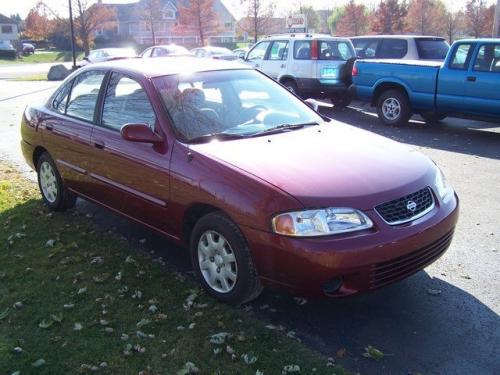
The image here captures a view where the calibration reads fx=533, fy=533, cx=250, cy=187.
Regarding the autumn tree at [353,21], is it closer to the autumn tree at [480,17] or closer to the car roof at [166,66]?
the autumn tree at [480,17]

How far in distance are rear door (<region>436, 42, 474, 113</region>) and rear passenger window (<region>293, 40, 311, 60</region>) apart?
422cm

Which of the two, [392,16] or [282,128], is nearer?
[282,128]

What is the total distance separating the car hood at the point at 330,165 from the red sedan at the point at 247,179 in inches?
0.4

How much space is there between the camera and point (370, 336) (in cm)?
341

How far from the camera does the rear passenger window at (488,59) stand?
938 cm

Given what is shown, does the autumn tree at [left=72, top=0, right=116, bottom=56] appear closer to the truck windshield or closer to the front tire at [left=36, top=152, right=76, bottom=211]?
the truck windshield

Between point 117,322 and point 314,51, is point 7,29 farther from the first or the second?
point 117,322

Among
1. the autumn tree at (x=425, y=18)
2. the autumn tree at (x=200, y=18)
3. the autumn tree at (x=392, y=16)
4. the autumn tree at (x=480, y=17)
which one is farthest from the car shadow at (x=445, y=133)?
the autumn tree at (x=200, y=18)

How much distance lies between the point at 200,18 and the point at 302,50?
130ft

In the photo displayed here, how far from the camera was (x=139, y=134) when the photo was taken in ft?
13.1

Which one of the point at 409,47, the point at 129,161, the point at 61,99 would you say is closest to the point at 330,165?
the point at 129,161

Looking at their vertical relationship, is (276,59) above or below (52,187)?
above

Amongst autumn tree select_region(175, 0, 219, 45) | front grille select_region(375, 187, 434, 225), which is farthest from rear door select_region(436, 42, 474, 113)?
autumn tree select_region(175, 0, 219, 45)

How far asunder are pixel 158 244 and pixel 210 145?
4.73 feet
